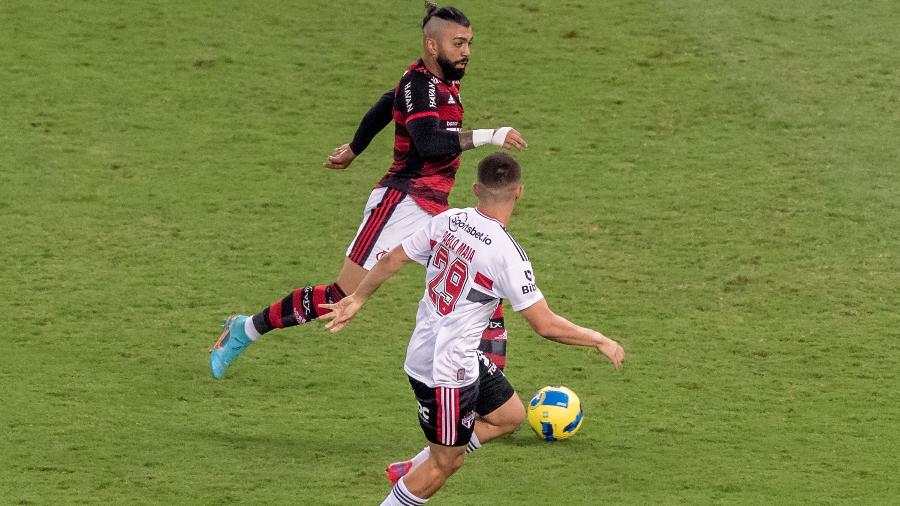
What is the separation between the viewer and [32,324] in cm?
1103

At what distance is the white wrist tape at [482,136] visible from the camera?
8.97m

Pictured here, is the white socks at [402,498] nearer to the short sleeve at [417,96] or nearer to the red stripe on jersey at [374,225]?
the red stripe on jersey at [374,225]

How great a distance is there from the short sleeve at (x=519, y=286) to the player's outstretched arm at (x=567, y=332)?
0.03 m

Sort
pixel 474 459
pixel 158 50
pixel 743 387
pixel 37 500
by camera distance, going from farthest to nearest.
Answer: pixel 158 50 < pixel 743 387 < pixel 474 459 < pixel 37 500

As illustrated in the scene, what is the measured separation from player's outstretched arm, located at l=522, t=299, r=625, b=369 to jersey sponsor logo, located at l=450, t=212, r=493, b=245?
413 millimetres

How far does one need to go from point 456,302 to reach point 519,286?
39 centimetres

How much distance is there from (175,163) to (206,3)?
3.69 metres

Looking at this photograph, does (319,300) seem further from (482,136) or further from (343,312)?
(343,312)

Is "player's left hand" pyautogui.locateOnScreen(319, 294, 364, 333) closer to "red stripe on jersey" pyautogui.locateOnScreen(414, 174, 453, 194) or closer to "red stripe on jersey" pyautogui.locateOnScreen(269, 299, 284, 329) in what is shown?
"red stripe on jersey" pyautogui.locateOnScreen(414, 174, 453, 194)

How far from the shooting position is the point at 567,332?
7.47 meters

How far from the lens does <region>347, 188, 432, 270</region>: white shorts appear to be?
9648 mm

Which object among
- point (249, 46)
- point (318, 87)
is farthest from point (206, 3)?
point (318, 87)

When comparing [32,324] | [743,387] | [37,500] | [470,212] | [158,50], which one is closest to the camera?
[470,212]

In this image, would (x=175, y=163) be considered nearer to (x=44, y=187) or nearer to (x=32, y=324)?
(x=44, y=187)
